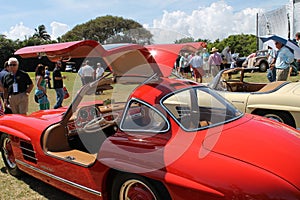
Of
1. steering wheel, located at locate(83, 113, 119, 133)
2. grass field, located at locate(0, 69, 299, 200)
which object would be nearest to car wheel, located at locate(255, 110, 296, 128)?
steering wheel, located at locate(83, 113, 119, 133)

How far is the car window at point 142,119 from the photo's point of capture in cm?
279

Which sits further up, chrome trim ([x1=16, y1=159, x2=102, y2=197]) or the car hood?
the car hood

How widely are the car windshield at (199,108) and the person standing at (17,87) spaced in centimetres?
393

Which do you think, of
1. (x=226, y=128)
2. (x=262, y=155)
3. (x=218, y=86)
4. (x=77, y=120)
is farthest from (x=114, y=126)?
(x=218, y=86)

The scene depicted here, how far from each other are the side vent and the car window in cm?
148

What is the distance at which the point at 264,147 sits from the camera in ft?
8.20

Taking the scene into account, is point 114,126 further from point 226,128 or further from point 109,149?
point 226,128

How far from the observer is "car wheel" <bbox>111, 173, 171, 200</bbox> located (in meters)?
2.46

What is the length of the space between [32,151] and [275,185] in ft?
9.45

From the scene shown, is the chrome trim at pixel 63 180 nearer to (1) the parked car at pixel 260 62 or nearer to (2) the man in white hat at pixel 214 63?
(2) the man in white hat at pixel 214 63

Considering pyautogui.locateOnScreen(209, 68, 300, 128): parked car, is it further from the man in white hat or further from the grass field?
the man in white hat

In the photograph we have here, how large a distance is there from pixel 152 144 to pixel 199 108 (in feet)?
3.04

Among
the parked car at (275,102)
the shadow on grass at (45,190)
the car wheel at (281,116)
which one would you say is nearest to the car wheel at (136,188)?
the shadow on grass at (45,190)

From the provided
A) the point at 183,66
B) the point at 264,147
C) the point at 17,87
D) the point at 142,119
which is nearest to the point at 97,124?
the point at 142,119
